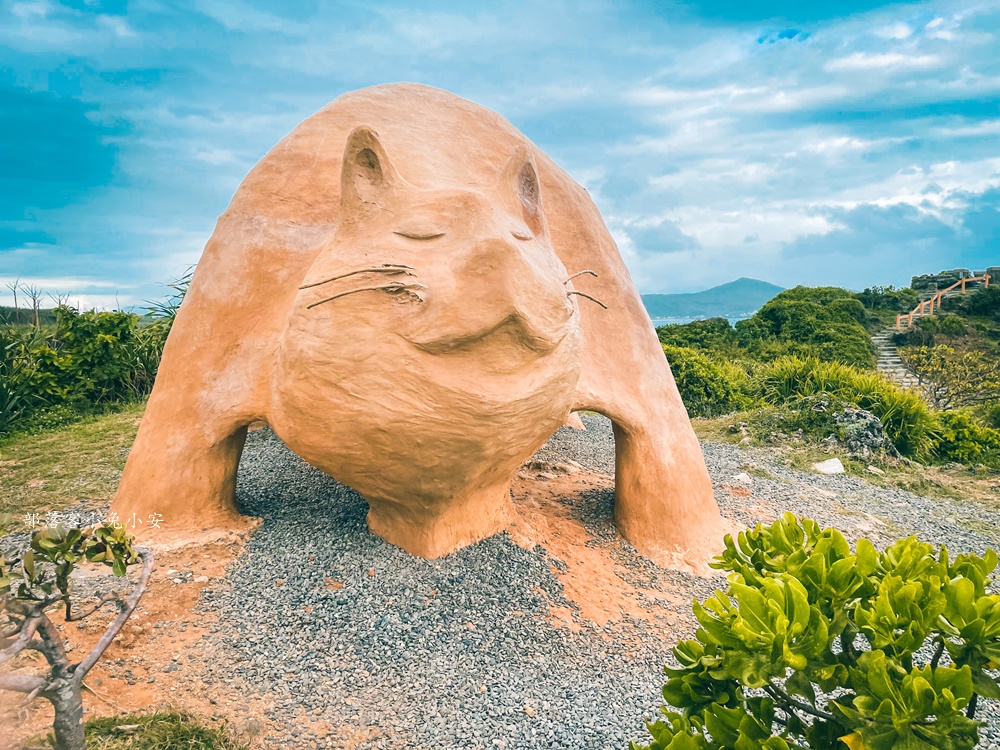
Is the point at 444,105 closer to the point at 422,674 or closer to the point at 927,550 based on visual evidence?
the point at 422,674

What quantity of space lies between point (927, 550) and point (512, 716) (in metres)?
2.05

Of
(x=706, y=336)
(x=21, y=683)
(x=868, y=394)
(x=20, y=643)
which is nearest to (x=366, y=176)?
(x=20, y=643)

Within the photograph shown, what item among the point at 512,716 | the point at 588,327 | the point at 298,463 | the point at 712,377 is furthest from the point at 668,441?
the point at 712,377

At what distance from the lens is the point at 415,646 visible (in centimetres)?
345

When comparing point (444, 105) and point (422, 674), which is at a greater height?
point (444, 105)

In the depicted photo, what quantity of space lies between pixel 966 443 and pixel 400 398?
32.4ft

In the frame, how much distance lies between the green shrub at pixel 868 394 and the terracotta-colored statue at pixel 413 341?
6205 mm

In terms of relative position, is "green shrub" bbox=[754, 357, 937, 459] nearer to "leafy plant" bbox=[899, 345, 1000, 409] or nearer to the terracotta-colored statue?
"leafy plant" bbox=[899, 345, 1000, 409]

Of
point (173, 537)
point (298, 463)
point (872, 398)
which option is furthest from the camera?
point (872, 398)

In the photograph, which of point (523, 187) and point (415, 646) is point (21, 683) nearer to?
point (415, 646)

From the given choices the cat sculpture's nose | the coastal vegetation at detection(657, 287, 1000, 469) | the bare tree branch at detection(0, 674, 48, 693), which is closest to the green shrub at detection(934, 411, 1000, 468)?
the coastal vegetation at detection(657, 287, 1000, 469)

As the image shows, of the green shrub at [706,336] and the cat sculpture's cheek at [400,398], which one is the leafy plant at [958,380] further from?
the cat sculpture's cheek at [400,398]

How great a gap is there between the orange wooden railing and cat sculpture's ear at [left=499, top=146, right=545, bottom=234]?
22.8m

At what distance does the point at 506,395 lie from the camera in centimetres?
341
